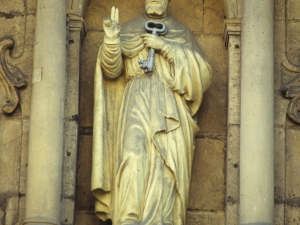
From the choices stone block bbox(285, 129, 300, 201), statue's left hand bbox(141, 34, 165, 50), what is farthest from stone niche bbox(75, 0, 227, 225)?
statue's left hand bbox(141, 34, 165, 50)

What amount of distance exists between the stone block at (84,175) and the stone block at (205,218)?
878mm

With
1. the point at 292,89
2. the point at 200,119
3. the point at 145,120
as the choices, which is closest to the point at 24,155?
the point at 145,120

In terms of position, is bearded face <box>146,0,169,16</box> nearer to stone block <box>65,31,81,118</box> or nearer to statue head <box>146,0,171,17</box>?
statue head <box>146,0,171,17</box>

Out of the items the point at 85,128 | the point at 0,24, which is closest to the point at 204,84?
the point at 85,128

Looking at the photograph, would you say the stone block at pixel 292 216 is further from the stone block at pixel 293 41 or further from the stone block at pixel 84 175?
the stone block at pixel 84 175

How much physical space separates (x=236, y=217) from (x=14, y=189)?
197 centimetres

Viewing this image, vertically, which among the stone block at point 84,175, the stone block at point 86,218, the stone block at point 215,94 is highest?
the stone block at point 215,94

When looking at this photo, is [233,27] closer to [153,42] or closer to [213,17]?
[213,17]

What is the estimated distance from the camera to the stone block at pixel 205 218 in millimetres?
12555

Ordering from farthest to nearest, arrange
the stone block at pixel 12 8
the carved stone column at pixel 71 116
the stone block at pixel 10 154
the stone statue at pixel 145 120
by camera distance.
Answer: the stone block at pixel 12 8, the stone block at pixel 10 154, the carved stone column at pixel 71 116, the stone statue at pixel 145 120

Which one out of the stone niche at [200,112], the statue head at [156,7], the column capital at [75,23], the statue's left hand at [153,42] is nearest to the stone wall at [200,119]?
the stone niche at [200,112]

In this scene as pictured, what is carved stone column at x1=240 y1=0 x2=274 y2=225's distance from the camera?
476 inches

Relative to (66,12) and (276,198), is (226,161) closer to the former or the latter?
(276,198)

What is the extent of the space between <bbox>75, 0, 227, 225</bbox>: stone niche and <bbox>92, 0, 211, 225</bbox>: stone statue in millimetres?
368
